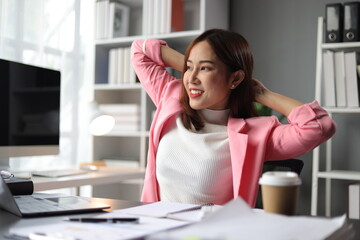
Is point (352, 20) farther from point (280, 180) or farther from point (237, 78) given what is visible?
point (280, 180)

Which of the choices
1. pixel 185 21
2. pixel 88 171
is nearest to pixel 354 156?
pixel 185 21

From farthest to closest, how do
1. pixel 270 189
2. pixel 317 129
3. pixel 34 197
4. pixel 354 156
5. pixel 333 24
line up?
pixel 354 156 < pixel 333 24 < pixel 317 129 < pixel 34 197 < pixel 270 189

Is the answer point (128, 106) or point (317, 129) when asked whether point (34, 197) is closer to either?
point (317, 129)

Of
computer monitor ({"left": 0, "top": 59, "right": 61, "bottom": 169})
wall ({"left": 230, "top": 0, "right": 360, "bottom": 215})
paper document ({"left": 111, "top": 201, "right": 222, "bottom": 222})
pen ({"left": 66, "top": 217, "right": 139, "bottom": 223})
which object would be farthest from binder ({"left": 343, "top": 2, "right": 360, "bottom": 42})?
pen ({"left": 66, "top": 217, "right": 139, "bottom": 223})

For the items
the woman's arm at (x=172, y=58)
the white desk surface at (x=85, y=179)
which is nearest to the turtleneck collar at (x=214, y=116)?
the woman's arm at (x=172, y=58)

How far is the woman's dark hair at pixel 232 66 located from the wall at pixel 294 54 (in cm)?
147

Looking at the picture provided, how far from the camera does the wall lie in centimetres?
295

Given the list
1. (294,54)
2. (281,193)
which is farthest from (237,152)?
(294,54)

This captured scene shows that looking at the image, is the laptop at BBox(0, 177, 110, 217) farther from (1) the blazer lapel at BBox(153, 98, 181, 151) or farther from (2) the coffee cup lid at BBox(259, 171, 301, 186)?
(1) the blazer lapel at BBox(153, 98, 181, 151)

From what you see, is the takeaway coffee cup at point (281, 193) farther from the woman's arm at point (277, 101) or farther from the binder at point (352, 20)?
the binder at point (352, 20)

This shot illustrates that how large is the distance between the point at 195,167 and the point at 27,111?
129cm

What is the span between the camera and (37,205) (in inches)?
41.3

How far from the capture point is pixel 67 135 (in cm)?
331

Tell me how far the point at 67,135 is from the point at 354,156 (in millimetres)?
2008
